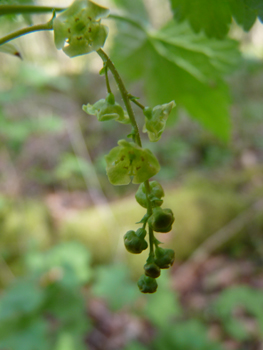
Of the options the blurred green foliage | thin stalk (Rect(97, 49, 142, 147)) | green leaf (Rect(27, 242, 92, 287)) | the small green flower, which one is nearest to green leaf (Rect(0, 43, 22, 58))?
thin stalk (Rect(97, 49, 142, 147))

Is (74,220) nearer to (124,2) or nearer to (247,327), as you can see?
(247,327)

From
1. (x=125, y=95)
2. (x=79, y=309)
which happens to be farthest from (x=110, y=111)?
(x=79, y=309)

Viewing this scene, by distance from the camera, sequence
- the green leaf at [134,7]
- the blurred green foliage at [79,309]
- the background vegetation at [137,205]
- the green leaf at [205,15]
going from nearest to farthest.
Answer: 1. the green leaf at [205,15]
2. the background vegetation at [137,205]
3. the green leaf at [134,7]
4. the blurred green foliage at [79,309]

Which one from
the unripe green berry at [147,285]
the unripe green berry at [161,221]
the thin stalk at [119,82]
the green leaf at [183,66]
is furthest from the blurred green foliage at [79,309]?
the thin stalk at [119,82]

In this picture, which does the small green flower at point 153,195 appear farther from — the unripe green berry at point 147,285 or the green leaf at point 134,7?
the green leaf at point 134,7

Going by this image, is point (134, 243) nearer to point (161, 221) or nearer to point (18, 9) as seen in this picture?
point (161, 221)

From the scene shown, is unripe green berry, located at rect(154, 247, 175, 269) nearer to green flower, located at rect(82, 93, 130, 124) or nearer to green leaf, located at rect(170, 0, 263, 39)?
green flower, located at rect(82, 93, 130, 124)

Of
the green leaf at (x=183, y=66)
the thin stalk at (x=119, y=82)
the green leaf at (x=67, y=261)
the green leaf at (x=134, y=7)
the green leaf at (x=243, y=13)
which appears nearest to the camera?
the thin stalk at (x=119, y=82)

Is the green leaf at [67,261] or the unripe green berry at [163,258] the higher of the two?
the green leaf at [67,261]
